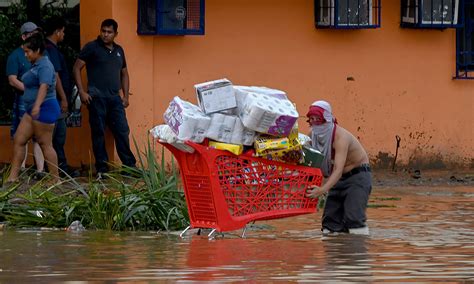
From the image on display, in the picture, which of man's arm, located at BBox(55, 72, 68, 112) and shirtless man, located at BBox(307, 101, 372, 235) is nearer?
shirtless man, located at BBox(307, 101, 372, 235)

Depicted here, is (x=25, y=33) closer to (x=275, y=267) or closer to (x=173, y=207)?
(x=173, y=207)

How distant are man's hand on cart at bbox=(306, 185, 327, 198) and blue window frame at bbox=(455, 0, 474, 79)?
8825mm

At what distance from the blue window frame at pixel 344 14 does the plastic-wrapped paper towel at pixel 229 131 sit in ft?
25.7

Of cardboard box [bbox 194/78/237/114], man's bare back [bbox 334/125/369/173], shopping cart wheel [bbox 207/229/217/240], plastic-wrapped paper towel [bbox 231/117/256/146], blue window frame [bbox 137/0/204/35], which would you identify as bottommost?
shopping cart wheel [bbox 207/229/217/240]

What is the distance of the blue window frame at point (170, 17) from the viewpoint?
17609 millimetres

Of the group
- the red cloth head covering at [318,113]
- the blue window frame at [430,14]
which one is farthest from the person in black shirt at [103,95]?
the red cloth head covering at [318,113]

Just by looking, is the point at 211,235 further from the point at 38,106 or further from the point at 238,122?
the point at 38,106

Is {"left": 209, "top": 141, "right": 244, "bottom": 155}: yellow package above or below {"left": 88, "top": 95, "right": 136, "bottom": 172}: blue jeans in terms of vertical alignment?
above

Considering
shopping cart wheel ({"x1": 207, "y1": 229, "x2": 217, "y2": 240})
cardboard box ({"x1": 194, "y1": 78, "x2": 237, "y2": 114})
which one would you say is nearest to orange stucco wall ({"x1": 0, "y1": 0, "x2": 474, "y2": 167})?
shopping cart wheel ({"x1": 207, "y1": 229, "x2": 217, "y2": 240})

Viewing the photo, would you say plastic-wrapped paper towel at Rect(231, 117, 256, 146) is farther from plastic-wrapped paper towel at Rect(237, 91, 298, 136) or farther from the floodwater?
the floodwater

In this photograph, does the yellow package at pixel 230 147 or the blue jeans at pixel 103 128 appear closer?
the yellow package at pixel 230 147

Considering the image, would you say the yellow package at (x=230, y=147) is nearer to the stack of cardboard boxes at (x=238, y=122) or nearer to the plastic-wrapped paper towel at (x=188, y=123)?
the stack of cardboard boxes at (x=238, y=122)

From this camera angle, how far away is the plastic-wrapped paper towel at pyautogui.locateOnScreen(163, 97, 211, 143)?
10922 millimetres

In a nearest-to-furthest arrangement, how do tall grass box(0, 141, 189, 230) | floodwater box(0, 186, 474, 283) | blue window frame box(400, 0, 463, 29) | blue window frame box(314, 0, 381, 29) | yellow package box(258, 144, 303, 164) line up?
1. floodwater box(0, 186, 474, 283)
2. yellow package box(258, 144, 303, 164)
3. tall grass box(0, 141, 189, 230)
4. blue window frame box(314, 0, 381, 29)
5. blue window frame box(400, 0, 463, 29)
